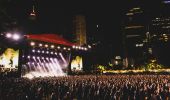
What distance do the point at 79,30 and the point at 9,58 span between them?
1382 cm

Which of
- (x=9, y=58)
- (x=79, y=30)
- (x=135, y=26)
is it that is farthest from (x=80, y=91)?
(x=135, y=26)

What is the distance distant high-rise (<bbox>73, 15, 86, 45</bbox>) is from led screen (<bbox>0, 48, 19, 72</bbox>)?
1267 centimetres

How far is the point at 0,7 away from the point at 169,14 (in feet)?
376

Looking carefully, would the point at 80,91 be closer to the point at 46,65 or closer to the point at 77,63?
the point at 77,63

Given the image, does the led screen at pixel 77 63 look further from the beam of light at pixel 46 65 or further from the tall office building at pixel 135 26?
the tall office building at pixel 135 26

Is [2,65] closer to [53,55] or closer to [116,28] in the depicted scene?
[53,55]

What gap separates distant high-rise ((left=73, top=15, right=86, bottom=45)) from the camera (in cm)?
3588

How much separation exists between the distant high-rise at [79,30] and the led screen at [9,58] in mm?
12668

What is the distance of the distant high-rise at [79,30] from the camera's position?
3588cm

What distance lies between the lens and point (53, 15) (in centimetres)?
3081

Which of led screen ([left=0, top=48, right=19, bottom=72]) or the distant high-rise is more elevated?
the distant high-rise

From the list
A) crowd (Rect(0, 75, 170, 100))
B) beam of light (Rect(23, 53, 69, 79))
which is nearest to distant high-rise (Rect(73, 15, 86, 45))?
beam of light (Rect(23, 53, 69, 79))

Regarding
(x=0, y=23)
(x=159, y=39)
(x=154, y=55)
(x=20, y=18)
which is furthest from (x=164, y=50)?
(x=0, y=23)

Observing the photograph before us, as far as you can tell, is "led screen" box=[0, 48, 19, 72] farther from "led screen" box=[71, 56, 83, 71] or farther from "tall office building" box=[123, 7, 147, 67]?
"tall office building" box=[123, 7, 147, 67]
